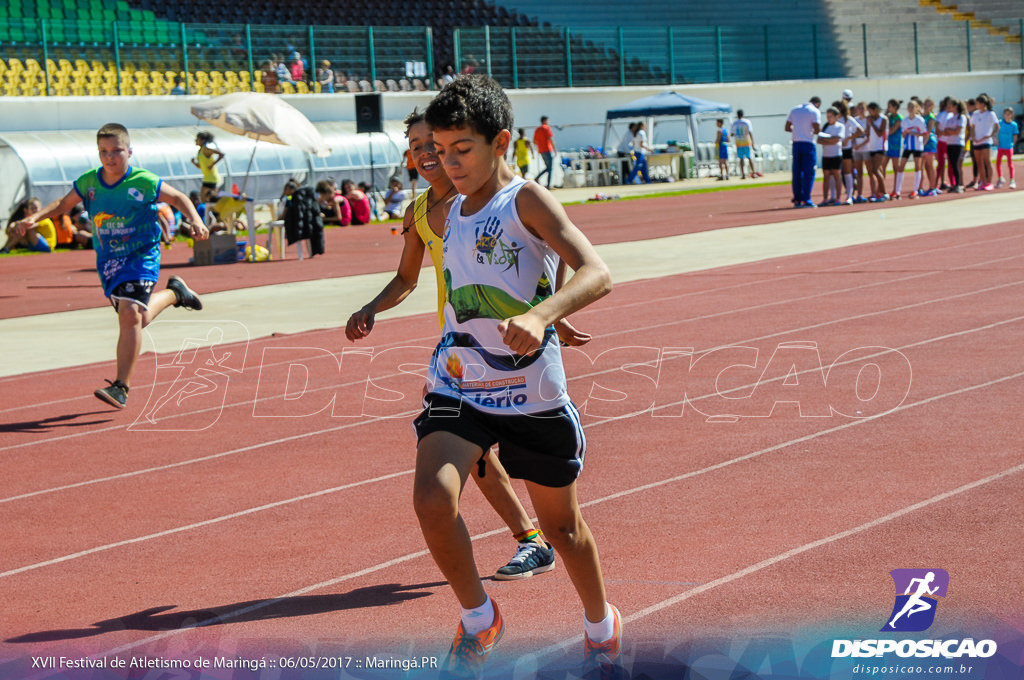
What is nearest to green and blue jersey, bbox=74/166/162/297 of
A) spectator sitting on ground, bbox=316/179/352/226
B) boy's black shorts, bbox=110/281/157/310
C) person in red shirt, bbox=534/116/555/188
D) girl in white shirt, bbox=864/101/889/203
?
boy's black shorts, bbox=110/281/157/310

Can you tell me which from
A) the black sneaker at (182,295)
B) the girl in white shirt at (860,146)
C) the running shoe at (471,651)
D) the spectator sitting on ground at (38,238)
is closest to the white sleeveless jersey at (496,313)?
the running shoe at (471,651)

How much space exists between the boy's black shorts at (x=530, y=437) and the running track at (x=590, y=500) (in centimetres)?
62

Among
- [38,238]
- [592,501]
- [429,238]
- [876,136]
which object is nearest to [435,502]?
[429,238]

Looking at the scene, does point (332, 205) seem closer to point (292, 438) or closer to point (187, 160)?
point (187, 160)

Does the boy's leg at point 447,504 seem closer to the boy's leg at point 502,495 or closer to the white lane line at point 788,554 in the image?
the white lane line at point 788,554

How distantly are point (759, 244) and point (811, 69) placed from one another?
3314 cm

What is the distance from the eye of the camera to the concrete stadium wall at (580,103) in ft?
101

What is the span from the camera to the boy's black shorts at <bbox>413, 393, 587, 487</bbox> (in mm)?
3961

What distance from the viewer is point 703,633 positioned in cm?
431

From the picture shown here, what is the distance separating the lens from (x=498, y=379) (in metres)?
3.97

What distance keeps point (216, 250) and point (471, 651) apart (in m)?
17.5

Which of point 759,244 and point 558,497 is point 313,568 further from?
point 759,244

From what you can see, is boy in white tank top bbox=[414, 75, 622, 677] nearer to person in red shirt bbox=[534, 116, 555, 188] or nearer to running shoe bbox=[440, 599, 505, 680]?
running shoe bbox=[440, 599, 505, 680]

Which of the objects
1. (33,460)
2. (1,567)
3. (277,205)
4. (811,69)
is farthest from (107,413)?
→ (811,69)
